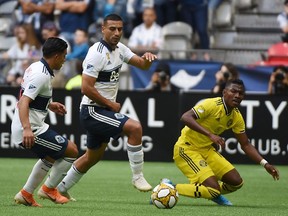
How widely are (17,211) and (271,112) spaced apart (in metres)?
9.19

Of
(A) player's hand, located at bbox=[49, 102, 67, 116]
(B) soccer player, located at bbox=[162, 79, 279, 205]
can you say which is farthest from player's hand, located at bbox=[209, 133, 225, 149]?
(A) player's hand, located at bbox=[49, 102, 67, 116]

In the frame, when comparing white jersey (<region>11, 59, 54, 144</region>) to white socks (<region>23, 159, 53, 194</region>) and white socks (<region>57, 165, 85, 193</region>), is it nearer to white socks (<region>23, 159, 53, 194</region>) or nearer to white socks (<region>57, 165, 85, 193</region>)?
white socks (<region>23, 159, 53, 194</region>)

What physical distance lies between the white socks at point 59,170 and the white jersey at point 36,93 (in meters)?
0.45

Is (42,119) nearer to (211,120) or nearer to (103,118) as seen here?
(103,118)

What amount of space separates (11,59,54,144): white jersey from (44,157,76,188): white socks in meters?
0.45

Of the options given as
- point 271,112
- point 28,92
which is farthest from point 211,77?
point 28,92

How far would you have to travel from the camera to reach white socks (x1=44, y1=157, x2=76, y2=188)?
11867mm

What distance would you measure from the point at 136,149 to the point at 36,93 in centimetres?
162

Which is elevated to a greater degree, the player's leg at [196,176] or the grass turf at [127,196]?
the player's leg at [196,176]

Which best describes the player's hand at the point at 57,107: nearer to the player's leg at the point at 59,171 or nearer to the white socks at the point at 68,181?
the player's leg at the point at 59,171

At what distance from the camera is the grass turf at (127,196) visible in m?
11.3

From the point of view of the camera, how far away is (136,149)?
12.4m

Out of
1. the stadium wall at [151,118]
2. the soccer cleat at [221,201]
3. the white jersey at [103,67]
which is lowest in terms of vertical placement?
the stadium wall at [151,118]

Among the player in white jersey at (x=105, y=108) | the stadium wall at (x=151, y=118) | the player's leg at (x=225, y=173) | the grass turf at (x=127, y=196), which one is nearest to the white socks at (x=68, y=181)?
the player in white jersey at (x=105, y=108)
